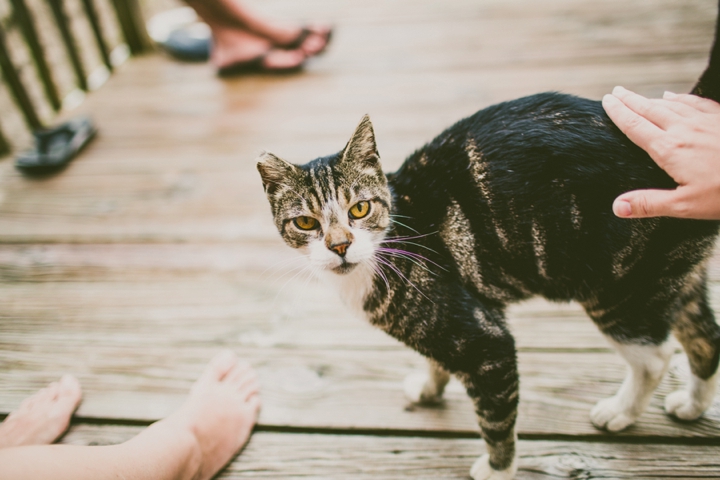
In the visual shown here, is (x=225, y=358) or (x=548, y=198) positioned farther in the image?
(x=225, y=358)

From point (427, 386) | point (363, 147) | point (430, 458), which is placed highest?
point (363, 147)

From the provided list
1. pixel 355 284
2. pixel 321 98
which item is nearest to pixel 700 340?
pixel 355 284

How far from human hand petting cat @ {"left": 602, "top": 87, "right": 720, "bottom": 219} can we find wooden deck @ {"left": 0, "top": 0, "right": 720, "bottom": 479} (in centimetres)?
68

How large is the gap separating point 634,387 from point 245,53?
2606 mm

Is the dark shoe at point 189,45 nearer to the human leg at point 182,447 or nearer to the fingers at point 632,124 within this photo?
the human leg at point 182,447

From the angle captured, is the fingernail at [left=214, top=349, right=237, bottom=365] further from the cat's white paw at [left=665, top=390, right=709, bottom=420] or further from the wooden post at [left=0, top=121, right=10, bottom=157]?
the wooden post at [left=0, top=121, right=10, bottom=157]

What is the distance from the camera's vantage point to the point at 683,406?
1213mm

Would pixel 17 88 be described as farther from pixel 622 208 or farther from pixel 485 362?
pixel 622 208

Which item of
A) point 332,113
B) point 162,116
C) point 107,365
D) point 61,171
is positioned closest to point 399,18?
point 332,113

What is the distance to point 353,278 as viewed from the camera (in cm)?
116

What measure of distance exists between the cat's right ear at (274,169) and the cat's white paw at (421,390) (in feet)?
2.25

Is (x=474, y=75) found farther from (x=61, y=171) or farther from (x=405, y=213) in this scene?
(x=61, y=171)

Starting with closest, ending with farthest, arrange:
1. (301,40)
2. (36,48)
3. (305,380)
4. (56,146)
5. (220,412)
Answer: (220,412), (305,380), (56,146), (36,48), (301,40)

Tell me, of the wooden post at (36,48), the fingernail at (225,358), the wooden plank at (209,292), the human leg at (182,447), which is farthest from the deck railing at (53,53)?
the human leg at (182,447)
